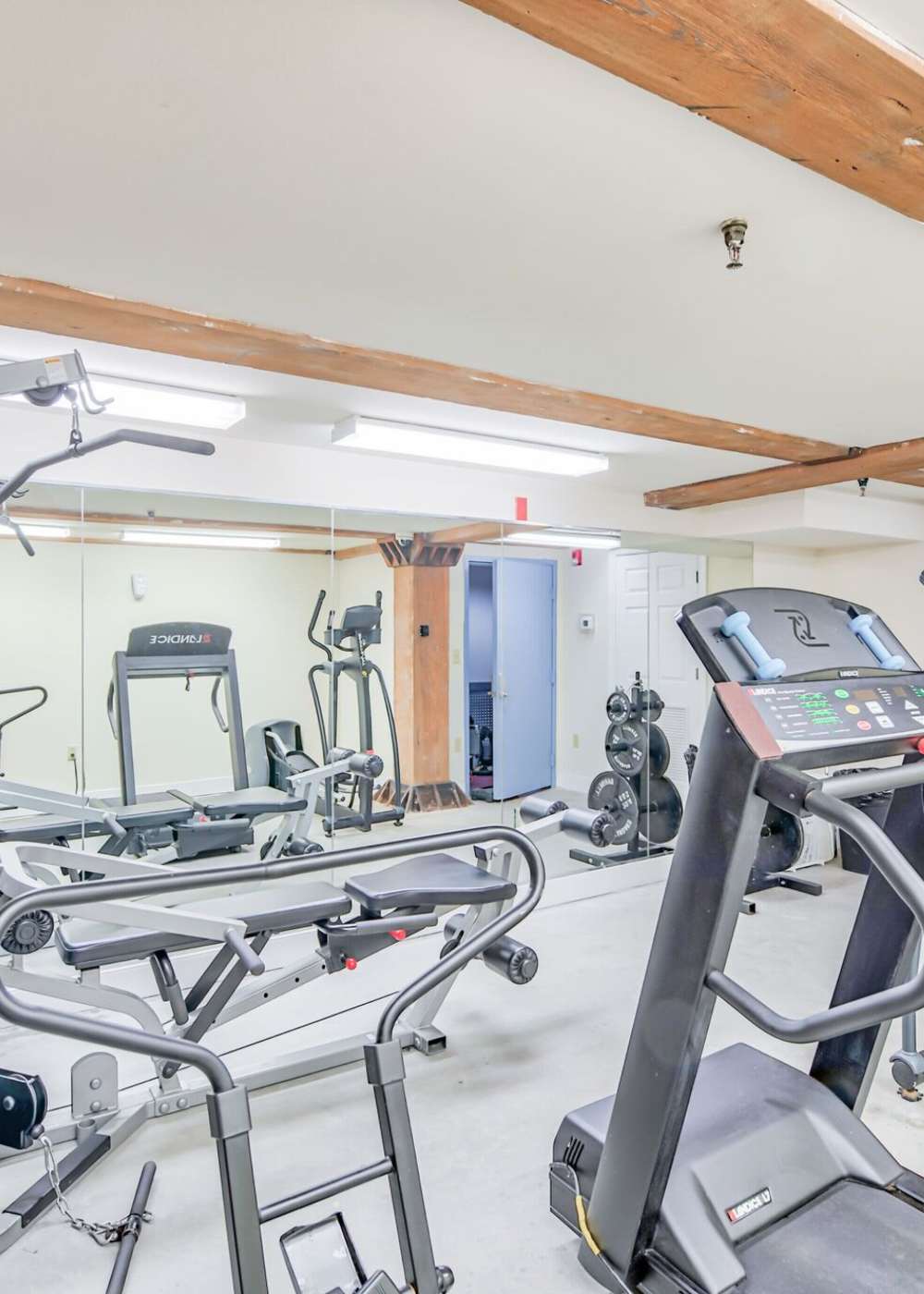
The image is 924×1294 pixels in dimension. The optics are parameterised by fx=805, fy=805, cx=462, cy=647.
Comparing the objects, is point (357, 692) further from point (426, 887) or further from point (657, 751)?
point (657, 751)

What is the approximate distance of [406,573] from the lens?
4352 mm

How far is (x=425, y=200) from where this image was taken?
1.71 metres

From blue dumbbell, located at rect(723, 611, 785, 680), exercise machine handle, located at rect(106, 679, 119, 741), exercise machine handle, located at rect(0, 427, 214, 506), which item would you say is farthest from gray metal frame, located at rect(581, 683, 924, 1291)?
exercise machine handle, located at rect(106, 679, 119, 741)

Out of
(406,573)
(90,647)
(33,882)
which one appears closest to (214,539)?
(90,647)

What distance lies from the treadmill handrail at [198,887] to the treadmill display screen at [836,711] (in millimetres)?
546

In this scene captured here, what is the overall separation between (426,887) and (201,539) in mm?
2041

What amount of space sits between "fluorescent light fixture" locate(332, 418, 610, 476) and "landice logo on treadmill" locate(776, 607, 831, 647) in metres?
2.02

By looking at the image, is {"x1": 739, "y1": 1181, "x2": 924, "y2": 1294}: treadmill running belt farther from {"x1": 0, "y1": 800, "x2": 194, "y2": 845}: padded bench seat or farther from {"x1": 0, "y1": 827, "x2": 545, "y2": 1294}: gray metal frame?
{"x1": 0, "y1": 800, "x2": 194, "y2": 845}: padded bench seat

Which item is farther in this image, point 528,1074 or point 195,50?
point 528,1074

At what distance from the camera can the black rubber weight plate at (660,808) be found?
16.6 feet

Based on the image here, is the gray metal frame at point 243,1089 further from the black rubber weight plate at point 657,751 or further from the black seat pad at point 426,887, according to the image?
the black rubber weight plate at point 657,751

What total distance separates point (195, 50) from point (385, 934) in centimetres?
225

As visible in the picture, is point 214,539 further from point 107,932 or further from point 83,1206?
point 83,1206

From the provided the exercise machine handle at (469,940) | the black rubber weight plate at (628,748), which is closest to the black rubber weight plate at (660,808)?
the black rubber weight plate at (628,748)
